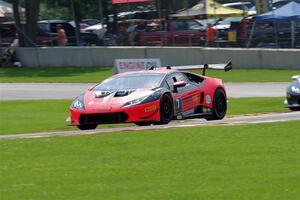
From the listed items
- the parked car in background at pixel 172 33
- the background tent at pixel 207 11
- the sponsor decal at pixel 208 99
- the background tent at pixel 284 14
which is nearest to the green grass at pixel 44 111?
the sponsor decal at pixel 208 99

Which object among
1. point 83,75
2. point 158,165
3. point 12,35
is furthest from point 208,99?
point 12,35

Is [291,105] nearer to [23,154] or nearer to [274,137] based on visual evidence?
[274,137]

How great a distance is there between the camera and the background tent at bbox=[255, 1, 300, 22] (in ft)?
123

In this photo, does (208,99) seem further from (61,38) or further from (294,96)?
(61,38)

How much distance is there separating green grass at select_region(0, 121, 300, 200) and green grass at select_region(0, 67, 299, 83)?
18740mm

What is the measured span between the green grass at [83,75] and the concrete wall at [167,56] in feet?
1.55

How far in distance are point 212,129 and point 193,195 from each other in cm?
672

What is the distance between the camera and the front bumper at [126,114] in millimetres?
17672

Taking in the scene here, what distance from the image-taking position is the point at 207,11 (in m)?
44.6

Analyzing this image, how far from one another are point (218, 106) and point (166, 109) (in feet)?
7.53

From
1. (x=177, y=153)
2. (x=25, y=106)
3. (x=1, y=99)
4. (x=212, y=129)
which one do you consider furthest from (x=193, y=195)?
(x=1, y=99)

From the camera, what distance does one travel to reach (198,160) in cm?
1155

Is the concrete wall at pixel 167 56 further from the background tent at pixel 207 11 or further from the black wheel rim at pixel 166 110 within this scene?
the black wheel rim at pixel 166 110

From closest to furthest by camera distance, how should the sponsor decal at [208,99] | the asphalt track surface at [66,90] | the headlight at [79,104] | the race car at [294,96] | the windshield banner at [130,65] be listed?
the headlight at [79,104]
the sponsor decal at [208,99]
the race car at [294,96]
the windshield banner at [130,65]
the asphalt track surface at [66,90]
